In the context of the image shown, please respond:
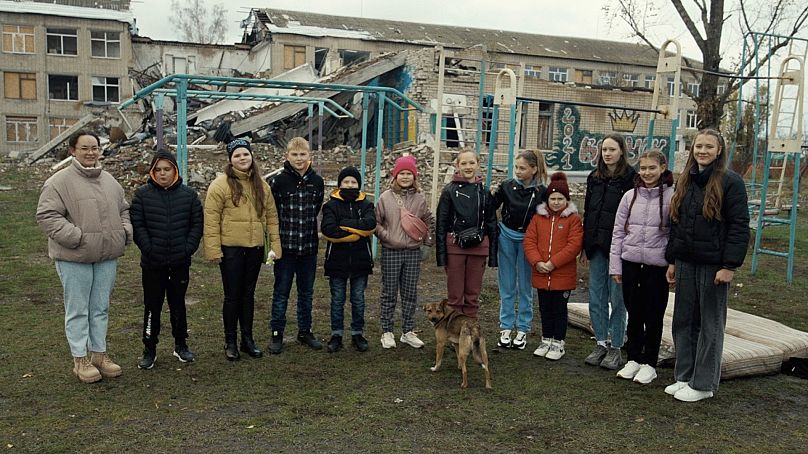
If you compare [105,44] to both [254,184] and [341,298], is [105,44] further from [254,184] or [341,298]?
[341,298]

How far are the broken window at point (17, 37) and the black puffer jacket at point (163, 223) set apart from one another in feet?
121

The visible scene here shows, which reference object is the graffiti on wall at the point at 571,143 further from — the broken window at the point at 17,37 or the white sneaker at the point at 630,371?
the broken window at the point at 17,37

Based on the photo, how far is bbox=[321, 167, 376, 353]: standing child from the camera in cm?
555

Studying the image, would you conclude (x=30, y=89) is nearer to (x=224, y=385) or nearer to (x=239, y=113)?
(x=239, y=113)

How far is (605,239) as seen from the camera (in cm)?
521

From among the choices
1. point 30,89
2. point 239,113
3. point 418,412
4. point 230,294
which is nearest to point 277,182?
point 230,294

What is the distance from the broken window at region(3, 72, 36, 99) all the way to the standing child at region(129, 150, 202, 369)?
1428 inches

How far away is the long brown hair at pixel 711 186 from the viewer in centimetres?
433

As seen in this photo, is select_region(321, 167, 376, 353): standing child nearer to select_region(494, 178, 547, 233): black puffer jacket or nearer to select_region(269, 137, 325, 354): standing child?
select_region(269, 137, 325, 354): standing child

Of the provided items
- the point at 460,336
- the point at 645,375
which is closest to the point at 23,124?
the point at 460,336

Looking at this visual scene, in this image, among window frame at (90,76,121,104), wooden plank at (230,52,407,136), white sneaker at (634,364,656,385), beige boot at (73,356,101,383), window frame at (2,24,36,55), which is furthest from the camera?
window frame at (90,76,121,104)

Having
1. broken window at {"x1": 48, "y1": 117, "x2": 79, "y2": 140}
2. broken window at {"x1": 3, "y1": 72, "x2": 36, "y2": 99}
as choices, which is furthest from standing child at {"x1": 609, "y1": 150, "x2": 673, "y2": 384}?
broken window at {"x1": 3, "y1": 72, "x2": 36, "y2": 99}

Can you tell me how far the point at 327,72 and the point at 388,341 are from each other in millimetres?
27365

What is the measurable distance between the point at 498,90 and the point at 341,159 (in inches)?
578
